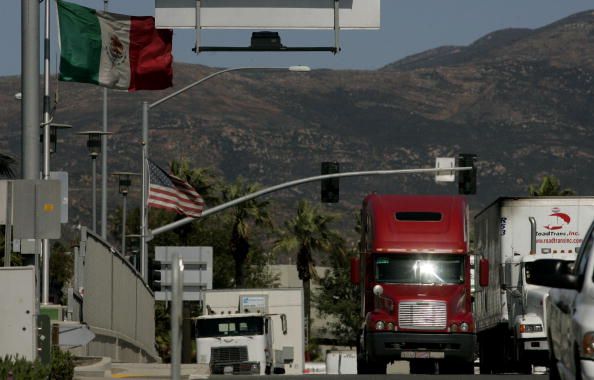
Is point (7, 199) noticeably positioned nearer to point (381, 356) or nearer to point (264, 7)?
point (264, 7)

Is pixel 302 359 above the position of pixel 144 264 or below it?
below

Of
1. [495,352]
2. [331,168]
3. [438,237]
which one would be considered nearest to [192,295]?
[331,168]

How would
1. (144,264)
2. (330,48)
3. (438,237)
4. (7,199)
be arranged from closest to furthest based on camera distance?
(7,199)
(330,48)
(438,237)
(144,264)

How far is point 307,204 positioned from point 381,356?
76608 mm

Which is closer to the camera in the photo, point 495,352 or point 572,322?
point 572,322

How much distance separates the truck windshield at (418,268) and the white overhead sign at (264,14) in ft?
21.0

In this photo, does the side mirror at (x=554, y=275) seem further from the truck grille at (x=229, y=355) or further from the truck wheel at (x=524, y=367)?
the truck grille at (x=229, y=355)

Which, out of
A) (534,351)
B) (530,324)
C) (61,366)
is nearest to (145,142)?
(530,324)

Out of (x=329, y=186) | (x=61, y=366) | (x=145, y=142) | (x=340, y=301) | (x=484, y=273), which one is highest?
(x=145, y=142)

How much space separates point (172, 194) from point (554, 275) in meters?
28.6

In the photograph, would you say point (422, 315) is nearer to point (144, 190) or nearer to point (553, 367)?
point (144, 190)

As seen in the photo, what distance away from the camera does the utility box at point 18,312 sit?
729 inches

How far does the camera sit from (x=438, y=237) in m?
31.9

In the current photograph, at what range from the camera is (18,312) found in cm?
1873
